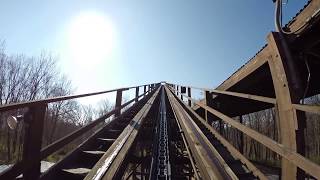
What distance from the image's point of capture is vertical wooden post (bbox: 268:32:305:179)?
352 centimetres

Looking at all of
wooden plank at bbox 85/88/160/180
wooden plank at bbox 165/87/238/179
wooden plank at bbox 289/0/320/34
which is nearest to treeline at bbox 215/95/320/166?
wooden plank at bbox 165/87/238/179

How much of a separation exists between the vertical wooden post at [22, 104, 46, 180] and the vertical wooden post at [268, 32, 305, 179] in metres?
2.83

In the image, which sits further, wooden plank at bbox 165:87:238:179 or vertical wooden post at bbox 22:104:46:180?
wooden plank at bbox 165:87:238:179

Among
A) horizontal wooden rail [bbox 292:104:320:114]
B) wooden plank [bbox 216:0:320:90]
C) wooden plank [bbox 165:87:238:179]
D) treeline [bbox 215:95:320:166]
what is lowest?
treeline [bbox 215:95:320:166]

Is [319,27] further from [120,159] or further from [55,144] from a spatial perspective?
[55,144]

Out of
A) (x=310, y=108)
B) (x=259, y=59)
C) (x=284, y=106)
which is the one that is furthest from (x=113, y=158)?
(x=259, y=59)

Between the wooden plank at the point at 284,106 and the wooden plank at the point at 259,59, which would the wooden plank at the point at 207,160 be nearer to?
the wooden plank at the point at 284,106

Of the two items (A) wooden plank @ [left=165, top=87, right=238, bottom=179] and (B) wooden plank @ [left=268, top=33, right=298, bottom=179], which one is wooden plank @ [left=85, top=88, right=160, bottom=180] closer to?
(A) wooden plank @ [left=165, top=87, right=238, bottom=179]

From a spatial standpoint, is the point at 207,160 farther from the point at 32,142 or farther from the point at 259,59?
the point at 32,142

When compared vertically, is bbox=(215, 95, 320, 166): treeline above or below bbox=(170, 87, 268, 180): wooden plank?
below

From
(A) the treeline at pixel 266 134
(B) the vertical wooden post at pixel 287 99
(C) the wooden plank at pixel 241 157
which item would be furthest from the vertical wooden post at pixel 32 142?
(A) the treeline at pixel 266 134

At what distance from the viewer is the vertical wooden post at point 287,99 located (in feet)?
11.5

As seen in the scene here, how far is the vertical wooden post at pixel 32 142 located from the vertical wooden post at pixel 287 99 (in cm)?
283

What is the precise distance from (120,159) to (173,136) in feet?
12.6
